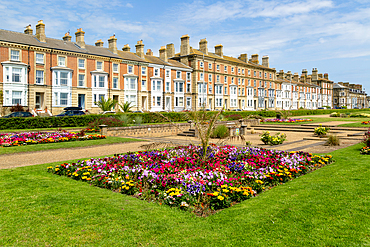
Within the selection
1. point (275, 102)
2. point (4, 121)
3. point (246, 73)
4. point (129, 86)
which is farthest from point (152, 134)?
point (275, 102)

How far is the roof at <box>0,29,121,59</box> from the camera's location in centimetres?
3732

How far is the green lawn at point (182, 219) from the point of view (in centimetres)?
436

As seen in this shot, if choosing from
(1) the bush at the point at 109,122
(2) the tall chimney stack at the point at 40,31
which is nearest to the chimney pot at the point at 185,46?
(2) the tall chimney stack at the point at 40,31

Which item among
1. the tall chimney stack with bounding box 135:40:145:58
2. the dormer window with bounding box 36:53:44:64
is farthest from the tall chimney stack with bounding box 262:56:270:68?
the dormer window with bounding box 36:53:44:64

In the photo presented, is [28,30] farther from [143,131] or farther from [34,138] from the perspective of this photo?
[34,138]

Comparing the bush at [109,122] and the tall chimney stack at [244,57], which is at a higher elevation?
the tall chimney stack at [244,57]

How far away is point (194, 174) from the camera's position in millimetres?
7383

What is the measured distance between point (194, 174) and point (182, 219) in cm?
221

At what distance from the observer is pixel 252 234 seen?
4551 mm

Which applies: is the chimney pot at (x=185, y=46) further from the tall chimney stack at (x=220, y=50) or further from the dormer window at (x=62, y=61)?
the dormer window at (x=62, y=61)

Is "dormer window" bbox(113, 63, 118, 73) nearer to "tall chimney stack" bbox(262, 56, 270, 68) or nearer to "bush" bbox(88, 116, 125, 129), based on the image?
"bush" bbox(88, 116, 125, 129)

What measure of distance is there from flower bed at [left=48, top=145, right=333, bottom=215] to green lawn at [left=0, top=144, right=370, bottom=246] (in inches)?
17.5

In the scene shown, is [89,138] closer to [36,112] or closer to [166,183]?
[166,183]

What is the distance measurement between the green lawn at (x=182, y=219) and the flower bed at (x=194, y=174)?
446mm
